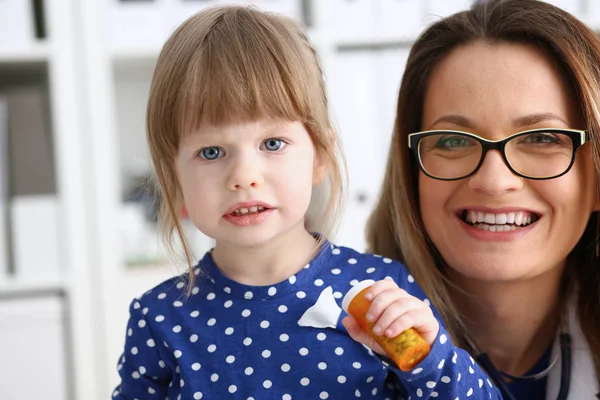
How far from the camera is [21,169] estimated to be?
6.46 ft

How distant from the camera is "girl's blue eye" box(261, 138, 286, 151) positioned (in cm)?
90

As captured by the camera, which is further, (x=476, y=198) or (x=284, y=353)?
(x=476, y=198)

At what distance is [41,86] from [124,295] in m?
0.67

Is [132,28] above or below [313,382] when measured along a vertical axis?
above

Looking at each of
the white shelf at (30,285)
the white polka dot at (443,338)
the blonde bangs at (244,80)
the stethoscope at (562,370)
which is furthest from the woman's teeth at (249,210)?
the white shelf at (30,285)

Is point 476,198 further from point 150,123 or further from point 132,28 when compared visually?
point 132,28

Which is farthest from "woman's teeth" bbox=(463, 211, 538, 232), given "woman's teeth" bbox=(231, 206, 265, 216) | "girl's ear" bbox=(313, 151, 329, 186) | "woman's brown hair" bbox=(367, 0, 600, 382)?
"woman's teeth" bbox=(231, 206, 265, 216)

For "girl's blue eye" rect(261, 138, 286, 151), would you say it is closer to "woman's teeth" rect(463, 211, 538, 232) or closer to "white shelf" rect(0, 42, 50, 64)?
"woman's teeth" rect(463, 211, 538, 232)

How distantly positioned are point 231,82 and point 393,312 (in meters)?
0.34

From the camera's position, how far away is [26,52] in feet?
6.26

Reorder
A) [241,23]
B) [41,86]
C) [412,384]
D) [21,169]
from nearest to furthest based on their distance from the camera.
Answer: [412,384], [241,23], [21,169], [41,86]

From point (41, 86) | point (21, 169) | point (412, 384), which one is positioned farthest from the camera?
point (41, 86)

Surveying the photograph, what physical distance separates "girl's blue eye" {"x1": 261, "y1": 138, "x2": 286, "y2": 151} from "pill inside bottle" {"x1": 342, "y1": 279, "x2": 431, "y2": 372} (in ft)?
0.66

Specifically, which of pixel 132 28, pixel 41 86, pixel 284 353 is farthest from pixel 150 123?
pixel 41 86
